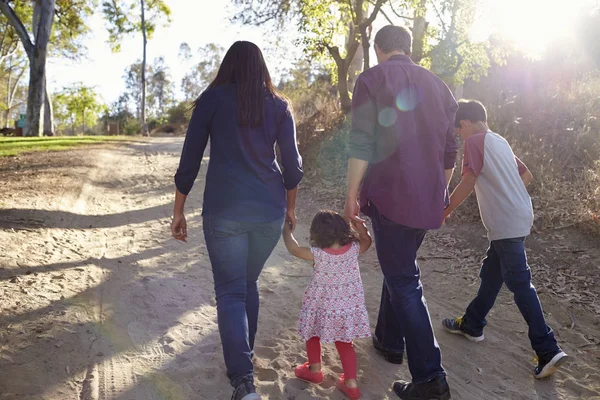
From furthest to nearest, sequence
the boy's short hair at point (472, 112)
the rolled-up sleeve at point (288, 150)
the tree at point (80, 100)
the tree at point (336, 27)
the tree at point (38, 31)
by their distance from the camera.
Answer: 1. the tree at point (80, 100)
2. the tree at point (38, 31)
3. the tree at point (336, 27)
4. the boy's short hair at point (472, 112)
5. the rolled-up sleeve at point (288, 150)

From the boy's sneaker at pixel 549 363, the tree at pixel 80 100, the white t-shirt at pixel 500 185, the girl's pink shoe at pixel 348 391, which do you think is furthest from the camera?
the tree at pixel 80 100

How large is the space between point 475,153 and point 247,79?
175 centimetres

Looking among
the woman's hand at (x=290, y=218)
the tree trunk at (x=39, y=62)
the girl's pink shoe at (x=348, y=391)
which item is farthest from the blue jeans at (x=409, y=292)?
the tree trunk at (x=39, y=62)

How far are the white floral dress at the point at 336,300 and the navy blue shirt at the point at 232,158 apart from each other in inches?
20.4

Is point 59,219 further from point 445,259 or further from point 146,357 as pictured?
point 445,259

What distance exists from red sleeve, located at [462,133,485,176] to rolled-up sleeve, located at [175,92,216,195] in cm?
187

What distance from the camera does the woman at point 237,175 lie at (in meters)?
2.65

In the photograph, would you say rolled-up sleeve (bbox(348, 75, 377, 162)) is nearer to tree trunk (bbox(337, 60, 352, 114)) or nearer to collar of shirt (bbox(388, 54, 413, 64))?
collar of shirt (bbox(388, 54, 413, 64))

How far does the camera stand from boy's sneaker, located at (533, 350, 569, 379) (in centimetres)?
333

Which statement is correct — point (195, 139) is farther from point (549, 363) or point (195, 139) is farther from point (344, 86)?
point (344, 86)

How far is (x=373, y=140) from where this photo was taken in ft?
9.41

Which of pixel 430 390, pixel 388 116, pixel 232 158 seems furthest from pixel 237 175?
pixel 430 390

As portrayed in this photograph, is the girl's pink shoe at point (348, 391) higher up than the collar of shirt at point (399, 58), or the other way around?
the collar of shirt at point (399, 58)

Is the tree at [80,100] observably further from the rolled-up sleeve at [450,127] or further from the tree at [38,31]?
the rolled-up sleeve at [450,127]
